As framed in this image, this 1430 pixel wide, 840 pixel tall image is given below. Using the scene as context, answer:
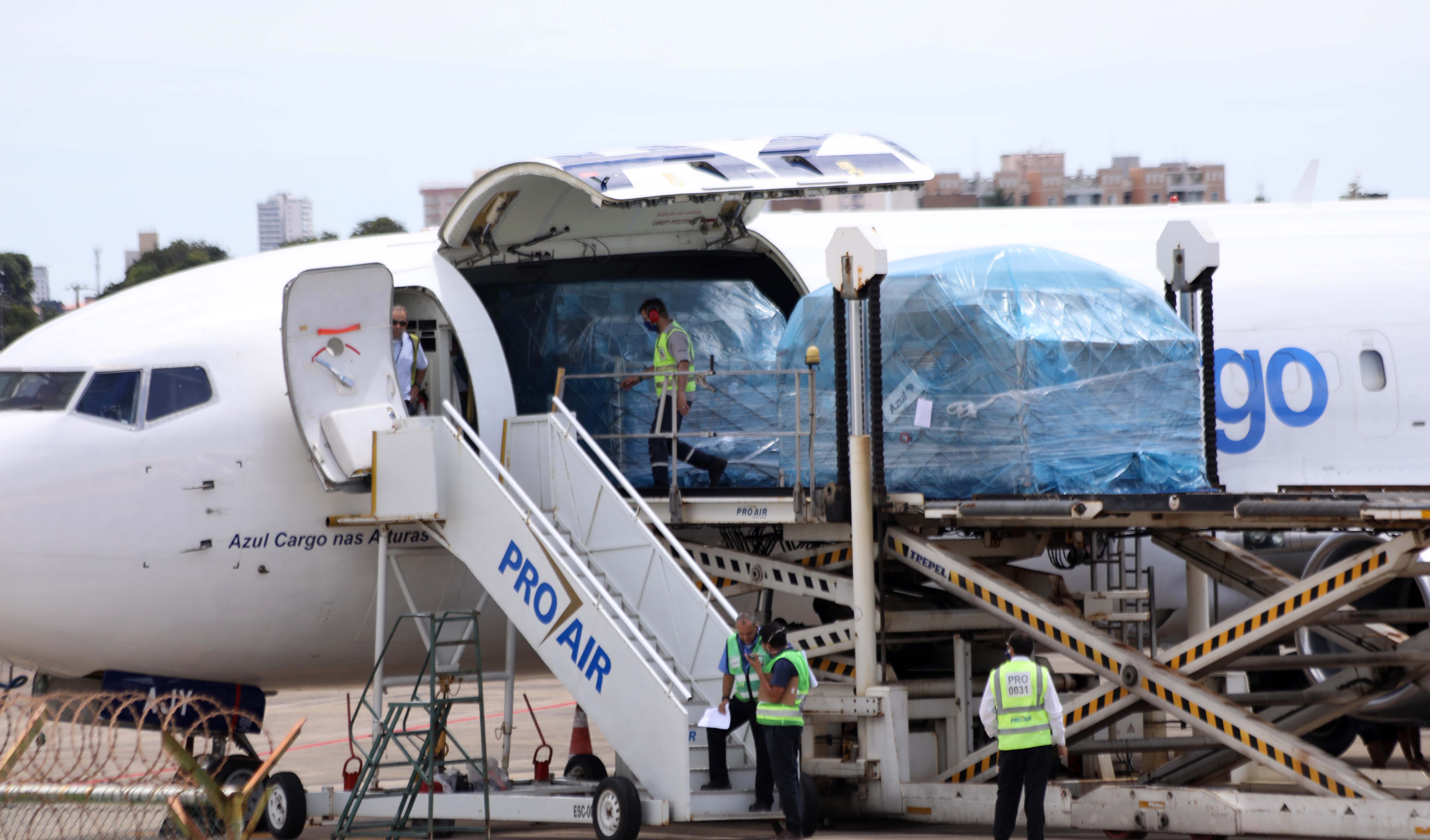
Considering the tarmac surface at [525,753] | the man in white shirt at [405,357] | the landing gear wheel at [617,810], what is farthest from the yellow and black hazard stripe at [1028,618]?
the man in white shirt at [405,357]

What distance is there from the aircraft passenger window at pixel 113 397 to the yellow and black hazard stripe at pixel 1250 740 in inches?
290

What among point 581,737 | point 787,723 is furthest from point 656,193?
point 581,737

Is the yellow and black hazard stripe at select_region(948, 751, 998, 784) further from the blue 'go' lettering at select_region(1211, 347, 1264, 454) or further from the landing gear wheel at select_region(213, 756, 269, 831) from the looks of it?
the landing gear wheel at select_region(213, 756, 269, 831)

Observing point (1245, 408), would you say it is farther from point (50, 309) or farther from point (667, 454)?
point (50, 309)

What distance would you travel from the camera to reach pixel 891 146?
11789mm

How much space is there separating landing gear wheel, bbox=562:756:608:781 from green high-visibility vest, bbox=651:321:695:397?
316 cm

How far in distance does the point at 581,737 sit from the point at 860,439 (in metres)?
4.64

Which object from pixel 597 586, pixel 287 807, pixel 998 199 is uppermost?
pixel 998 199

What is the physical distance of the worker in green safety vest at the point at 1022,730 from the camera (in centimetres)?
931

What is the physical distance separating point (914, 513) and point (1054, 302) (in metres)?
1.81

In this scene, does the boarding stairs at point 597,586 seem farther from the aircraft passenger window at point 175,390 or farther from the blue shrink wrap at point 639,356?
the aircraft passenger window at point 175,390

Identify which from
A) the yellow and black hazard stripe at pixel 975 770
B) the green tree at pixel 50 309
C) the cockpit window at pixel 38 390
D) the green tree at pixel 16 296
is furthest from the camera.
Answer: the green tree at pixel 50 309

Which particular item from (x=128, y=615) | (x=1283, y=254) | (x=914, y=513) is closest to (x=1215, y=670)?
(x=914, y=513)

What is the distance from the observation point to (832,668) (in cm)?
1196
